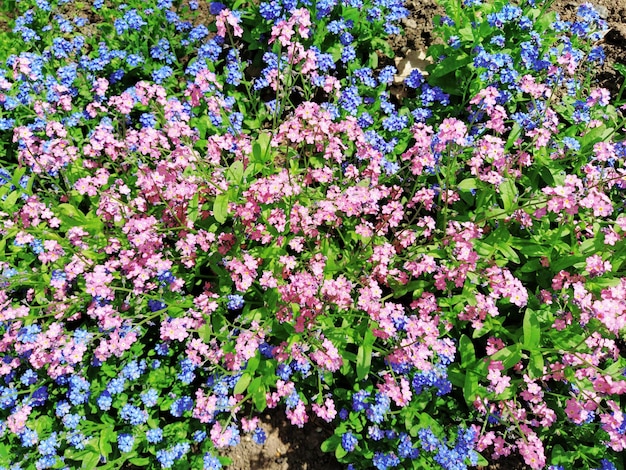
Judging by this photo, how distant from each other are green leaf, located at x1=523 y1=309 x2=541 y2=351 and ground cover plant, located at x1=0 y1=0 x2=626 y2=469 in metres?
0.02

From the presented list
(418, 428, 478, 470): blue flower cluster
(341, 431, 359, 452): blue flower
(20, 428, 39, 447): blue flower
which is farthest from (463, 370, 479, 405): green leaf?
(20, 428, 39, 447): blue flower

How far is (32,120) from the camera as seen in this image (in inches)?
194

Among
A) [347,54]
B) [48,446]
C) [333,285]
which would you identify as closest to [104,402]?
[48,446]

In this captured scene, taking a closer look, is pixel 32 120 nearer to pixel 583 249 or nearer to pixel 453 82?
pixel 453 82

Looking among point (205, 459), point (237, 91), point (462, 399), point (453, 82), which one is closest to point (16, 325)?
point (205, 459)

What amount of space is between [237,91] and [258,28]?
2.11 ft

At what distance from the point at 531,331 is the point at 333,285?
1328mm

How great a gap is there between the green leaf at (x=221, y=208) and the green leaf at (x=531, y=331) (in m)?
2.12

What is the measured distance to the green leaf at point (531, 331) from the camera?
335 cm

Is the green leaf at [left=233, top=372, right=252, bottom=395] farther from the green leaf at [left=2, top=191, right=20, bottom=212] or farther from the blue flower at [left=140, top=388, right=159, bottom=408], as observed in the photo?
the green leaf at [left=2, top=191, right=20, bottom=212]

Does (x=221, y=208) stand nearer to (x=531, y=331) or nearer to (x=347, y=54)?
(x=347, y=54)

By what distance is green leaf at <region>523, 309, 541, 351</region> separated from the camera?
3.35 metres

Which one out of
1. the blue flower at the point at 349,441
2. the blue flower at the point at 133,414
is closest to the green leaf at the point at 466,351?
the blue flower at the point at 349,441

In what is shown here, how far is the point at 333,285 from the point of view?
3459 mm
